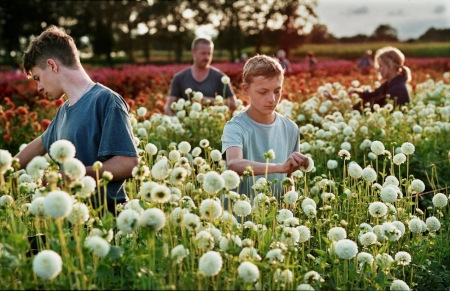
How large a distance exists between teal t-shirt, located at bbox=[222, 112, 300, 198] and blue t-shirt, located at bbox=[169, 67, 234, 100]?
3943 mm

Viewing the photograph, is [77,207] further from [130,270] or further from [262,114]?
[262,114]

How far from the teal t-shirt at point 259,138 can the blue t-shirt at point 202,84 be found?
3.94 meters

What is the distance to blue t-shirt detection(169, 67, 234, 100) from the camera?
842cm

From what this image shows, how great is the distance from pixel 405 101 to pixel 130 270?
6.65 m

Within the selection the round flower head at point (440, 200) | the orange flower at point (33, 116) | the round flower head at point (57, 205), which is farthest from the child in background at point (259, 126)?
the orange flower at point (33, 116)

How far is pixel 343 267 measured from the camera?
3.37m

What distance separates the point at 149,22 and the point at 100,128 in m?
52.1

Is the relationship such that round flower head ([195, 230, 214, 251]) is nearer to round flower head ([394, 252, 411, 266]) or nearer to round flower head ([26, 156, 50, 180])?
round flower head ([26, 156, 50, 180])

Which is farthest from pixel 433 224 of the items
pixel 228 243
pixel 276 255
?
pixel 228 243

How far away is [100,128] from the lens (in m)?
3.84

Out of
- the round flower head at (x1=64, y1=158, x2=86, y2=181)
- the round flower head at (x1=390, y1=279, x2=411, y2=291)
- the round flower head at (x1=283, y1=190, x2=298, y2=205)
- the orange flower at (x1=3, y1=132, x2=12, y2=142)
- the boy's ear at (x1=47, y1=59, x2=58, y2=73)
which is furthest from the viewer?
the orange flower at (x1=3, y1=132, x2=12, y2=142)

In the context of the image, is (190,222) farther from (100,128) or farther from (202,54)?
(202,54)

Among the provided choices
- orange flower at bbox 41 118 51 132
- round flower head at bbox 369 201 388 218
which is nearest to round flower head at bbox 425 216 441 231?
round flower head at bbox 369 201 388 218

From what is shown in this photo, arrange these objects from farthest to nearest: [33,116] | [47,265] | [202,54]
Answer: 1. [33,116]
2. [202,54]
3. [47,265]
